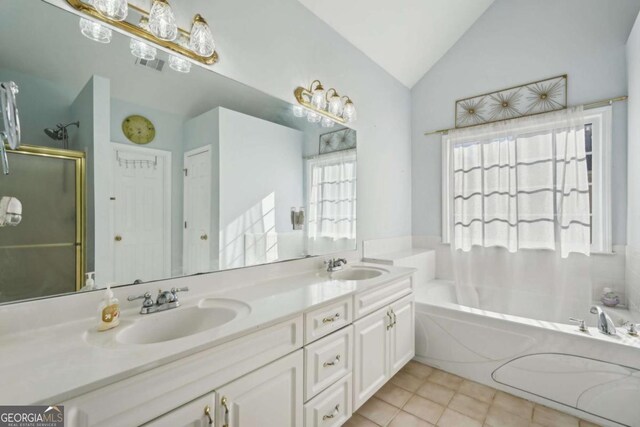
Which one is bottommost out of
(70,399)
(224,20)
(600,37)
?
(70,399)

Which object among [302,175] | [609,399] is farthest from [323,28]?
[609,399]

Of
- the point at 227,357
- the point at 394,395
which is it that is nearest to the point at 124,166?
the point at 227,357

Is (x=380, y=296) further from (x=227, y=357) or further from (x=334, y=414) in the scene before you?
(x=227, y=357)

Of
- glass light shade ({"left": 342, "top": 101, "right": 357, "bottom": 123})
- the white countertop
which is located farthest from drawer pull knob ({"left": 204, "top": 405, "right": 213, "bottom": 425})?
glass light shade ({"left": 342, "top": 101, "right": 357, "bottom": 123})

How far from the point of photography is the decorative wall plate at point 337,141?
6.79 ft

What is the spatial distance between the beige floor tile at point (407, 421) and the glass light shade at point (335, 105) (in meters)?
2.09

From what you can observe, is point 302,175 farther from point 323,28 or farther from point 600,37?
point 600,37

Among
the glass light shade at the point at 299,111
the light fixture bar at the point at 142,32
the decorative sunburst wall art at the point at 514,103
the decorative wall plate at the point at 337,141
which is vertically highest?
the decorative sunburst wall art at the point at 514,103

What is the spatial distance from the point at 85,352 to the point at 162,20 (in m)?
1.29

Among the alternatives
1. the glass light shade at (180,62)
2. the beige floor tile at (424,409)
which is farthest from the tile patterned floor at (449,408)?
the glass light shade at (180,62)

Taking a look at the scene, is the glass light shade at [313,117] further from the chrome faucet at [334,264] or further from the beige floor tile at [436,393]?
the beige floor tile at [436,393]

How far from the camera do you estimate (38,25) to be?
3.21ft

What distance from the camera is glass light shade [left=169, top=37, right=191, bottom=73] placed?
1.29 m

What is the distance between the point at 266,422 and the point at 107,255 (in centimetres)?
90
